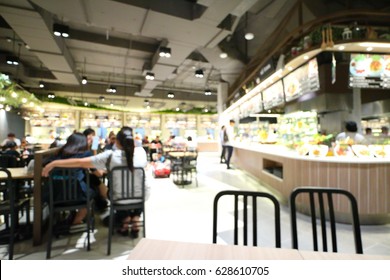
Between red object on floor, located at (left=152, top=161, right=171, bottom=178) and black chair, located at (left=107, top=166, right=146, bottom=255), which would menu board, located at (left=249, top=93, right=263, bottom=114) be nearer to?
red object on floor, located at (left=152, top=161, right=171, bottom=178)

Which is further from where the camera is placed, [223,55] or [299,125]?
[223,55]

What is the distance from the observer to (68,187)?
8.64 ft

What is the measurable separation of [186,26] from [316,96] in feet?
11.1

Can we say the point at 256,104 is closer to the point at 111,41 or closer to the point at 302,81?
the point at 302,81

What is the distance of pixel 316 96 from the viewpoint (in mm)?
5152

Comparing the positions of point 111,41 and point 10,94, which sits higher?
point 111,41

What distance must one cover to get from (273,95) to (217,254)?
5.55m

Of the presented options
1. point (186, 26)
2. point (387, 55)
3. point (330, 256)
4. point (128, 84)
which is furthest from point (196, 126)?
point (330, 256)

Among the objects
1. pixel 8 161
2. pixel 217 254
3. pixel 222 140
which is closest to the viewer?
pixel 217 254

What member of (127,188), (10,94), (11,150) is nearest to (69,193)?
(127,188)

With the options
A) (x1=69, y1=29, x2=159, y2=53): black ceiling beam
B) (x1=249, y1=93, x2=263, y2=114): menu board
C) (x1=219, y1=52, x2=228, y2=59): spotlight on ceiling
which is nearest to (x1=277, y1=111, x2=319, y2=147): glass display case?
(x1=249, y1=93, x2=263, y2=114): menu board

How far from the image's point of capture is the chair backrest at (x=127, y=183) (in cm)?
268

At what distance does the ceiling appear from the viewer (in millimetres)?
4402

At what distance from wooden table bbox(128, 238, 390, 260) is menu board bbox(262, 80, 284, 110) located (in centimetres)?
491
